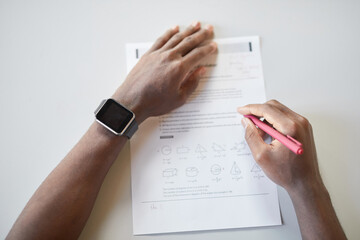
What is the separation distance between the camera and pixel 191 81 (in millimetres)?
766

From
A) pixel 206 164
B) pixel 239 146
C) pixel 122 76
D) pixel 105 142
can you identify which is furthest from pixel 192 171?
pixel 122 76

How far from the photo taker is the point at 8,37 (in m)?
0.82

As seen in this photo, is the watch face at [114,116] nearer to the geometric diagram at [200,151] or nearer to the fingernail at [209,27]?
the geometric diagram at [200,151]

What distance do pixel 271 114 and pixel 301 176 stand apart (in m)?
0.17

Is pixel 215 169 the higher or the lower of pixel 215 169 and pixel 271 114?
the lower

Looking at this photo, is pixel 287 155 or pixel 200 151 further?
pixel 200 151

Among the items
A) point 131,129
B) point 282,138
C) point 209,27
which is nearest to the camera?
point 282,138

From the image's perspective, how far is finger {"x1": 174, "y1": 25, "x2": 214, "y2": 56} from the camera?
76cm

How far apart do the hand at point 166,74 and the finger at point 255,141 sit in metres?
0.20

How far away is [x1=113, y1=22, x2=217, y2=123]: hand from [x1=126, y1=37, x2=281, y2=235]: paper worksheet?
41mm

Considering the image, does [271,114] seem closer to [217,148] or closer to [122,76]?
[217,148]

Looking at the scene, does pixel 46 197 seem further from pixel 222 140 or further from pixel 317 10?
pixel 317 10

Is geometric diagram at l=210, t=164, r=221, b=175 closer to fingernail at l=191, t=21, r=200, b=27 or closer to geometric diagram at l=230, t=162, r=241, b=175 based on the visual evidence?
geometric diagram at l=230, t=162, r=241, b=175

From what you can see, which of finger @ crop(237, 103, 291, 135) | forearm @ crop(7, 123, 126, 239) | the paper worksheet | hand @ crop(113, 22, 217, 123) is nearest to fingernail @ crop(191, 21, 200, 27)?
hand @ crop(113, 22, 217, 123)
